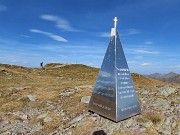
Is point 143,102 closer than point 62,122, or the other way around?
point 62,122

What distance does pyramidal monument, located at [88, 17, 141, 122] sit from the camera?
17.1 metres

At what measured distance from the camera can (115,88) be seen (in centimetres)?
1711

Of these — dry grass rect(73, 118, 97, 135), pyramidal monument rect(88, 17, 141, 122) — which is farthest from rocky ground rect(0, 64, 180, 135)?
pyramidal monument rect(88, 17, 141, 122)

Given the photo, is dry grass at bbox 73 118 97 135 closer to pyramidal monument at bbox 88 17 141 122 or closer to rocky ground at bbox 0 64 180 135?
rocky ground at bbox 0 64 180 135

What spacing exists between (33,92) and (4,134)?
1097 centimetres

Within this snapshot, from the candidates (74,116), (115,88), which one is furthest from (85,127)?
(115,88)

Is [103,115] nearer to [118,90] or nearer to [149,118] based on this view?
[118,90]

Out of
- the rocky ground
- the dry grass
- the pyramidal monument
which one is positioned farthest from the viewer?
the pyramidal monument

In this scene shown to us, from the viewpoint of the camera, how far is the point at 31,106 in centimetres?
2333

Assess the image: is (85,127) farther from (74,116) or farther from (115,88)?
(115,88)

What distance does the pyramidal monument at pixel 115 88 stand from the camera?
17100 millimetres

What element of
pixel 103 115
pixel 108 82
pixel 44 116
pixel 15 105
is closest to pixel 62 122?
pixel 44 116

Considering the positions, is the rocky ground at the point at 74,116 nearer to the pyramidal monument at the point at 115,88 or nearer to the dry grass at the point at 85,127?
the dry grass at the point at 85,127

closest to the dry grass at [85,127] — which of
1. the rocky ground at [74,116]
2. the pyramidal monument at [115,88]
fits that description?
the rocky ground at [74,116]
